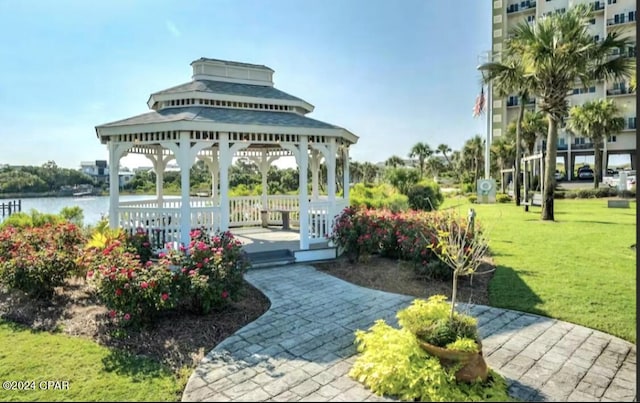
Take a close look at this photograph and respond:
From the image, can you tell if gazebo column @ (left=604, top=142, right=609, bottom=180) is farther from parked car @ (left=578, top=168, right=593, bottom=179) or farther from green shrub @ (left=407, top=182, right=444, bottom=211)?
green shrub @ (left=407, top=182, right=444, bottom=211)

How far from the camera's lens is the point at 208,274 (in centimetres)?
571

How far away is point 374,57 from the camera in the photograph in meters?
15.0

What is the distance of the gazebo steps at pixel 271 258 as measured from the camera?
9.13 meters

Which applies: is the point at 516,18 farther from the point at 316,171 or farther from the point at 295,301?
the point at 295,301

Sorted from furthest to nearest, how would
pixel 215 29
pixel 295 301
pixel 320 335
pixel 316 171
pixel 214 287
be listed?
pixel 316 171
pixel 215 29
pixel 295 301
pixel 214 287
pixel 320 335

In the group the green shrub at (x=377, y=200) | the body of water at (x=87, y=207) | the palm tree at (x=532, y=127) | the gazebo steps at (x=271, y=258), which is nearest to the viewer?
the gazebo steps at (x=271, y=258)

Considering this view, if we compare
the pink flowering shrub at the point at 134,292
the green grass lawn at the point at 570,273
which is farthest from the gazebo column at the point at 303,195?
the pink flowering shrub at the point at 134,292

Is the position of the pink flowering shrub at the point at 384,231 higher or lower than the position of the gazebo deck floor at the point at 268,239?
higher

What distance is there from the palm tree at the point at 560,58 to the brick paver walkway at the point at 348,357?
12.7 meters

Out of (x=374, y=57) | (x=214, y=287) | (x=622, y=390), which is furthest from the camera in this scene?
(x=374, y=57)

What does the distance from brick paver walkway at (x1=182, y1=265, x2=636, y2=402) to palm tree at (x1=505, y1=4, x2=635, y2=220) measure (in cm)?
1274

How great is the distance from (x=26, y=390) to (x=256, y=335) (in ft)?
8.04

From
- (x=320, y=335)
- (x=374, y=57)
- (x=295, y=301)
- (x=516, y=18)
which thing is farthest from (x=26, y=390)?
(x=516, y=18)

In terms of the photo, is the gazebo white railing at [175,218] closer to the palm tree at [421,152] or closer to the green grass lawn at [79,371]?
the green grass lawn at [79,371]
